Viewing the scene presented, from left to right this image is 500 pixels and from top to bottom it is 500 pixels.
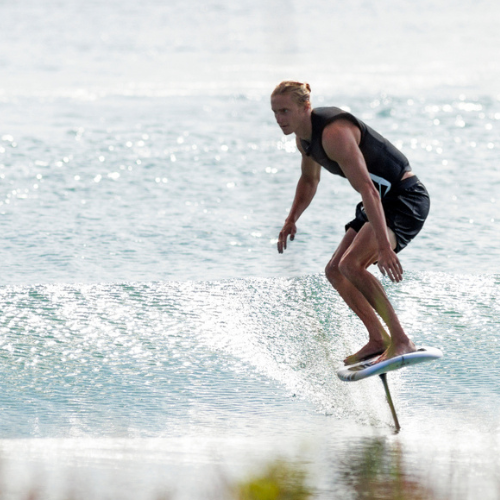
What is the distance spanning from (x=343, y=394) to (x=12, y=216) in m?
5.16

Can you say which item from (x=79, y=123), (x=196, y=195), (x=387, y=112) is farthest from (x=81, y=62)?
(x=196, y=195)

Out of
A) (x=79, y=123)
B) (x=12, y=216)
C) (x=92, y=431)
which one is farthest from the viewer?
(x=79, y=123)

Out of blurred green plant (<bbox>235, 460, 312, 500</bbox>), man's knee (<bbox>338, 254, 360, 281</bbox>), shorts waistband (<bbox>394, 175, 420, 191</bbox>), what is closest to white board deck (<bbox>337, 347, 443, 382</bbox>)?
man's knee (<bbox>338, 254, 360, 281</bbox>)

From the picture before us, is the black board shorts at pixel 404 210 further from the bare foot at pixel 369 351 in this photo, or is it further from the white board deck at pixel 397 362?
the white board deck at pixel 397 362

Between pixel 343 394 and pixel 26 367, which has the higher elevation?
pixel 343 394

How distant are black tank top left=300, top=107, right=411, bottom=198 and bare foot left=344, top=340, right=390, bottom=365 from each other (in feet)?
2.47

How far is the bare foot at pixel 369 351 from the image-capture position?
4934mm

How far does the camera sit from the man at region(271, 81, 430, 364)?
4602 millimetres

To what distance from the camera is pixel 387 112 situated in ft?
48.0

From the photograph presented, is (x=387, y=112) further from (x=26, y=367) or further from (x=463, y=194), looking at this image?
(x=26, y=367)

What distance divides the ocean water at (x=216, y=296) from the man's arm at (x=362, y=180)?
0.54 m

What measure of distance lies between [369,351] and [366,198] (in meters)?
0.84

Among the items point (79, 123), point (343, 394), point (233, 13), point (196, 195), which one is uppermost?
point (343, 394)

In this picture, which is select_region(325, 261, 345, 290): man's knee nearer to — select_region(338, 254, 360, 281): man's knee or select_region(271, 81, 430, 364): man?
select_region(271, 81, 430, 364): man
